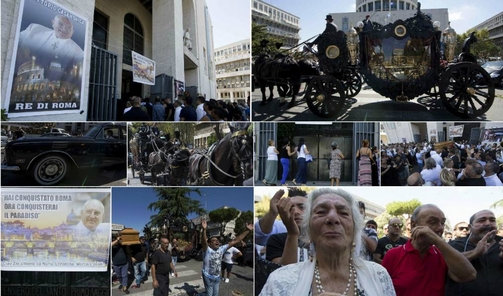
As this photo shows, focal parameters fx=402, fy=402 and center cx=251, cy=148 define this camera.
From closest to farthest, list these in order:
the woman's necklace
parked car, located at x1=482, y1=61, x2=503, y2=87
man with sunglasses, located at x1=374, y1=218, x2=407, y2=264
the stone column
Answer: the woman's necklace, man with sunglasses, located at x1=374, y1=218, x2=407, y2=264, parked car, located at x1=482, y1=61, x2=503, y2=87, the stone column

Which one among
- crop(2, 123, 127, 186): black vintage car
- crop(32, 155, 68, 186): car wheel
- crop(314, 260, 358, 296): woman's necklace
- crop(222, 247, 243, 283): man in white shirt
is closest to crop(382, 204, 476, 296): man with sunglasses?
crop(314, 260, 358, 296): woman's necklace

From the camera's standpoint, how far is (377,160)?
4.16m

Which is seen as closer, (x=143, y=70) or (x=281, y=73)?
(x=281, y=73)

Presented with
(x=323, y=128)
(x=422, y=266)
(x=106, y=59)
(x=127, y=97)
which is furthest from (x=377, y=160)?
(x=106, y=59)

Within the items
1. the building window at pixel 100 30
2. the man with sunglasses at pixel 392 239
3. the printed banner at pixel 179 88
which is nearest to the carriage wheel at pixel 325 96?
the man with sunglasses at pixel 392 239

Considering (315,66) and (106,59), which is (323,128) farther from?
(106,59)

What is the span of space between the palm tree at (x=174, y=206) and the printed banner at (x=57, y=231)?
21.0 inches

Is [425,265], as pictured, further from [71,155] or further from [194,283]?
[71,155]

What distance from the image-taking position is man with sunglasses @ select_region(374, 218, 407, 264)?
12.9 feet

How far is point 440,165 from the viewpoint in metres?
4.14

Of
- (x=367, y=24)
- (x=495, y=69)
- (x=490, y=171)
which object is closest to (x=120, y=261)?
(x=367, y=24)

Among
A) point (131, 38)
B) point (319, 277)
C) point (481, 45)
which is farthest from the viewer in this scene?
point (131, 38)

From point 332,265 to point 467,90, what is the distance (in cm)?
266

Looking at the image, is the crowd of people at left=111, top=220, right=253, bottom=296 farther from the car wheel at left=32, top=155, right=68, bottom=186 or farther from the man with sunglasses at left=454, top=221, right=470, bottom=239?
the man with sunglasses at left=454, top=221, right=470, bottom=239
